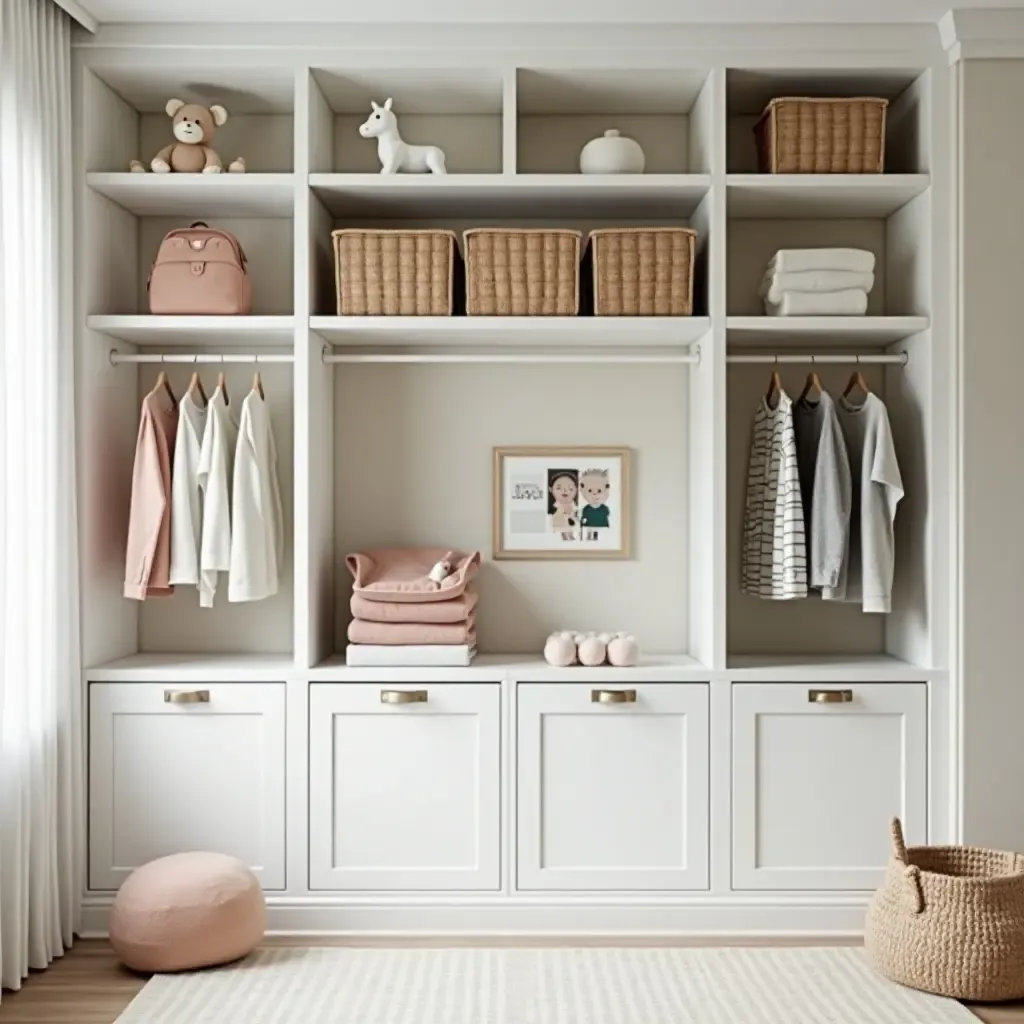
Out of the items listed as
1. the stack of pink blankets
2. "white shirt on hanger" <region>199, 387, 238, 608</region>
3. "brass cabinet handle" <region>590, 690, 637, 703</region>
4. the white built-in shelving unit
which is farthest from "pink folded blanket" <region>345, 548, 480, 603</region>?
"brass cabinet handle" <region>590, 690, 637, 703</region>

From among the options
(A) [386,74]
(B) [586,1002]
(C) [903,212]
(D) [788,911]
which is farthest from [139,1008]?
(C) [903,212]

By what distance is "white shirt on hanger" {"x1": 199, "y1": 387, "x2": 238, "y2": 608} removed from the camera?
3594 millimetres

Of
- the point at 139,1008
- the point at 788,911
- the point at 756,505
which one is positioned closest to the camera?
the point at 139,1008

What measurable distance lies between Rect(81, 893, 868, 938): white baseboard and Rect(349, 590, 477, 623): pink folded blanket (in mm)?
809

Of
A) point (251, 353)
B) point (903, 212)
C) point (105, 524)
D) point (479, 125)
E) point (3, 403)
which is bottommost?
point (105, 524)

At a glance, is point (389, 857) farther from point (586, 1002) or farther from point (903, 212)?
point (903, 212)

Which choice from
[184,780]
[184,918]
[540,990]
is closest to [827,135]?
[540,990]

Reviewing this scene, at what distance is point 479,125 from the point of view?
4008 millimetres

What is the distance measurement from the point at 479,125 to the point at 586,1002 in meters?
2.69

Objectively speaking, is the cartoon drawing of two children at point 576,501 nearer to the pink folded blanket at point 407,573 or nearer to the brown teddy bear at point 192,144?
the pink folded blanket at point 407,573

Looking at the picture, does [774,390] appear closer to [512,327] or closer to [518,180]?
[512,327]

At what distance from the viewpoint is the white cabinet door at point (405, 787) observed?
354 cm

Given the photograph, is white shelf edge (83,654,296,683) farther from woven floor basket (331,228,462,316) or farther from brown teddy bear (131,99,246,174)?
brown teddy bear (131,99,246,174)

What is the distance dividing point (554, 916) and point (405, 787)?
0.57 metres
